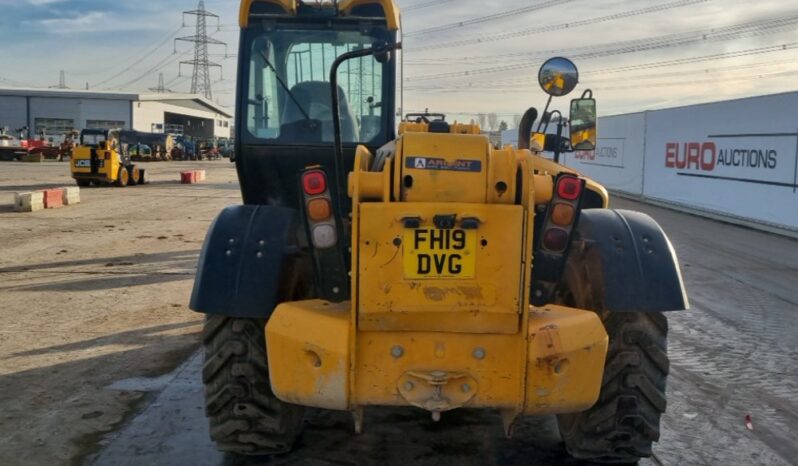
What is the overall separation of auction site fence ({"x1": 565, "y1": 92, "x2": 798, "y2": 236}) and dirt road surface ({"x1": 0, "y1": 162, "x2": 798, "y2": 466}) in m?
4.70

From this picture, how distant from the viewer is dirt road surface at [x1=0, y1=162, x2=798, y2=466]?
458cm

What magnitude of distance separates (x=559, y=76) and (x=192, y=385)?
3.57m

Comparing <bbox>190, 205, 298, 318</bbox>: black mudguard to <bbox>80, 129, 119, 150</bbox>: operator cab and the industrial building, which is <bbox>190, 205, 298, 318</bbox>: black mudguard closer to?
<bbox>80, 129, 119, 150</bbox>: operator cab

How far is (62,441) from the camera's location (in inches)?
185

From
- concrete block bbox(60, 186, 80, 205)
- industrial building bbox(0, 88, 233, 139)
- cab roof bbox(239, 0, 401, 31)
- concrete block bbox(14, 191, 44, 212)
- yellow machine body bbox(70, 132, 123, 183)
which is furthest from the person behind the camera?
industrial building bbox(0, 88, 233, 139)

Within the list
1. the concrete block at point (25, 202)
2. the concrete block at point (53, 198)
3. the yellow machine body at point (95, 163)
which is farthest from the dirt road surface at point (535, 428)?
the yellow machine body at point (95, 163)

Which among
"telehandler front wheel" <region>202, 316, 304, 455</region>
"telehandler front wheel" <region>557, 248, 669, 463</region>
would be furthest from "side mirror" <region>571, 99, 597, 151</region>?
"telehandler front wheel" <region>202, 316, 304, 455</region>

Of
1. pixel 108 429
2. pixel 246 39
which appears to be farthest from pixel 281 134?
pixel 108 429

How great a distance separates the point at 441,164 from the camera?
11.6ft

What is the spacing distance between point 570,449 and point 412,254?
1.71 metres

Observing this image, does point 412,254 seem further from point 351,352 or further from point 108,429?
point 108,429

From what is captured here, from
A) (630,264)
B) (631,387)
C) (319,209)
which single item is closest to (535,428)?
(631,387)

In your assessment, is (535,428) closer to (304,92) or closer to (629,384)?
(629,384)

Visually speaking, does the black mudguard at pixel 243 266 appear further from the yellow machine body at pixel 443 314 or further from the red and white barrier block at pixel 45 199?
the red and white barrier block at pixel 45 199
